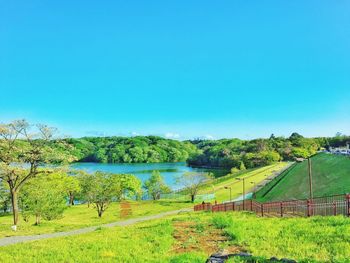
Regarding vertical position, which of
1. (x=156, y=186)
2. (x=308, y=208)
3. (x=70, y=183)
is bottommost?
(x=156, y=186)

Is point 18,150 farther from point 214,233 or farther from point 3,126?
point 214,233

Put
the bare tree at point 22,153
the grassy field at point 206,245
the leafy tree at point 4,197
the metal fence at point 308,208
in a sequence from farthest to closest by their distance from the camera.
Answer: the leafy tree at point 4,197, the bare tree at point 22,153, the metal fence at point 308,208, the grassy field at point 206,245

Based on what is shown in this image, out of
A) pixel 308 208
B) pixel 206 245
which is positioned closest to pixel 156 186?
pixel 308 208

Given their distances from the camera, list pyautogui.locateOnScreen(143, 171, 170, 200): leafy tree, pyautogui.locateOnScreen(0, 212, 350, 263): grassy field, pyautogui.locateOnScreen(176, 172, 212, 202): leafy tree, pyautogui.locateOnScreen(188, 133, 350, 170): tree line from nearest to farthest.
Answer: pyautogui.locateOnScreen(0, 212, 350, 263): grassy field
pyautogui.locateOnScreen(176, 172, 212, 202): leafy tree
pyautogui.locateOnScreen(143, 171, 170, 200): leafy tree
pyautogui.locateOnScreen(188, 133, 350, 170): tree line

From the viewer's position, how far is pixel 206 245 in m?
11.6

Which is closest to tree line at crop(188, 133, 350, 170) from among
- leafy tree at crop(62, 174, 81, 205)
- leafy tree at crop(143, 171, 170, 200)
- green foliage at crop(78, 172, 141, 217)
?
leafy tree at crop(143, 171, 170, 200)

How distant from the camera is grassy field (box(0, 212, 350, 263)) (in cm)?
969

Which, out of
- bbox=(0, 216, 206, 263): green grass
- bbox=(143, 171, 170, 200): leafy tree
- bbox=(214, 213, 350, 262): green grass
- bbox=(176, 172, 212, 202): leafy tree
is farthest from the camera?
bbox=(143, 171, 170, 200): leafy tree

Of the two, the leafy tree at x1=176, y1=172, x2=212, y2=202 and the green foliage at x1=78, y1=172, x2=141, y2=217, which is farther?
the leafy tree at x1=176, y1=172, x2=212, y2=202

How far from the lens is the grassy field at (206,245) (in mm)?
9691

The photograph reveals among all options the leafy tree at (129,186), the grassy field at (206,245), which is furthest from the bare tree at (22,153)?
the leafy tree at (129,186)

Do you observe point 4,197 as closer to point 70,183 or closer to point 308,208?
point 70,183

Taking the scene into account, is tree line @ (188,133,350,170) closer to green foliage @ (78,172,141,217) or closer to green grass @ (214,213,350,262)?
green foliage @ (78,172,141,217)

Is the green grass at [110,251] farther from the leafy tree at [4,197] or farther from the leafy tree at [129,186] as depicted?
the leafy tree at [129,186]
